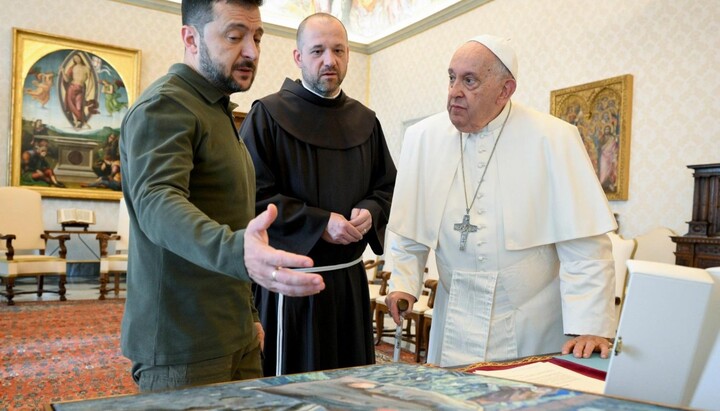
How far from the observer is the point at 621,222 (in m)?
7.04

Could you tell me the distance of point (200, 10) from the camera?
1.66 m

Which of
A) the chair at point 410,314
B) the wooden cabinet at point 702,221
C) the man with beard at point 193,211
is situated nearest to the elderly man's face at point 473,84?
the man with beard at point 193,211

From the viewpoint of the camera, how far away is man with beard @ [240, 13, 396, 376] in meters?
2.51

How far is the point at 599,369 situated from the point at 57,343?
17.9 feet

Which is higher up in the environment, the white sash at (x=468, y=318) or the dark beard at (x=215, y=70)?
the dark beard at (x=215, y=70)

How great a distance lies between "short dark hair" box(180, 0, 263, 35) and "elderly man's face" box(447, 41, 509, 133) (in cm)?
91

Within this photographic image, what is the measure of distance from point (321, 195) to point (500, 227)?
821 mm

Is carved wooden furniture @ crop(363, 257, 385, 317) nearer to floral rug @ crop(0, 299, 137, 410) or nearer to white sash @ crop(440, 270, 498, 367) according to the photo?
floral rug @ crop(0, 299, 137, 410)

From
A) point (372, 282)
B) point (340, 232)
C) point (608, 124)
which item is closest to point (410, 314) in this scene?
point (372, 282)

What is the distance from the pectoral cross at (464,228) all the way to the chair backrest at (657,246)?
441 centimetres

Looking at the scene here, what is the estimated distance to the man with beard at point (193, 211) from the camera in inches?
50.1

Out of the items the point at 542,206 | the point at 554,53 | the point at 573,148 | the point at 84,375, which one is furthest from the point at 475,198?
the point at 554,53

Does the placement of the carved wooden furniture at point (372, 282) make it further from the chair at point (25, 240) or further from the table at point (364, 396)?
the table at point (364, 396)

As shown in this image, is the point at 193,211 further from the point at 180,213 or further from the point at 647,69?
the point at 647,69
